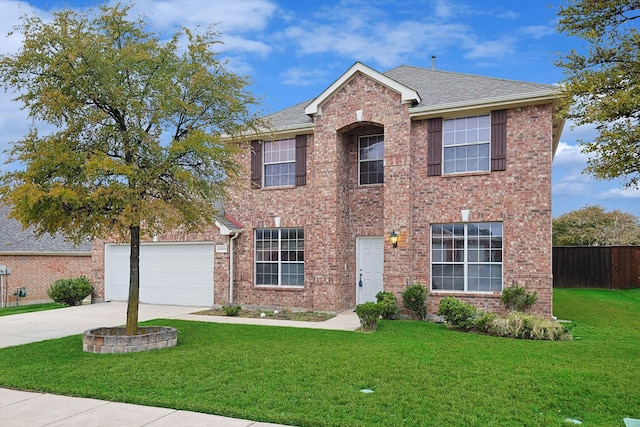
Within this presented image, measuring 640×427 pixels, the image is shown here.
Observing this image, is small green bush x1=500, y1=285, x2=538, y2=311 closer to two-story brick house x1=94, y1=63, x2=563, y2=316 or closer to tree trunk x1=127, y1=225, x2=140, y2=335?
two-story brick house x1=94, y1=63, x2=563, y2=316

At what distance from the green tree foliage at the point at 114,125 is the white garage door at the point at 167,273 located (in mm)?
6190

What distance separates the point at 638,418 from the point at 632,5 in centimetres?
551

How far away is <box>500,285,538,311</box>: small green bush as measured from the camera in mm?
11953

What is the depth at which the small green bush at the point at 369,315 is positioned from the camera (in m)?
10.9

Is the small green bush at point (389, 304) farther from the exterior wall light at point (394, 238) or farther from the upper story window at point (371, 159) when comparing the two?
the upper story window at point (371, 159)

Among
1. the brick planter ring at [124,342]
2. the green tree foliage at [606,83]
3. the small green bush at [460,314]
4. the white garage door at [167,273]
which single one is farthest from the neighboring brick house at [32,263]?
the green tree foliage at [606,83]

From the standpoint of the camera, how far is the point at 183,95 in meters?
9.54

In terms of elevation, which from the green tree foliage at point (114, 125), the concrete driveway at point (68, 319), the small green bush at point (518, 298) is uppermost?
the green tree foliage at point (114, 125)

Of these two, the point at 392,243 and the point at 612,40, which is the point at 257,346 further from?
the point at 612,40

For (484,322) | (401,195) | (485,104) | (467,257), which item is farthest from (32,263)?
(485,104)

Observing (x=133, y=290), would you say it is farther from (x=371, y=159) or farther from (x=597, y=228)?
(x=597, y=228)

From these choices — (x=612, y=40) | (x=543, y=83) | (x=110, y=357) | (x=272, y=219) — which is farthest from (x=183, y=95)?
(x=543, y=83)

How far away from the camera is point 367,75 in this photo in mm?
13820

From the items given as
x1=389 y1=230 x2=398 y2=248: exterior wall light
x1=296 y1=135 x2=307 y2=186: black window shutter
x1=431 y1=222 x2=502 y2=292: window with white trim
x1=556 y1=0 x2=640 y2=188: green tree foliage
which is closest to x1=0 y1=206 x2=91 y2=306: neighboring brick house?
x1=296 y1=135 x2=307 y2=186: black window shutter
